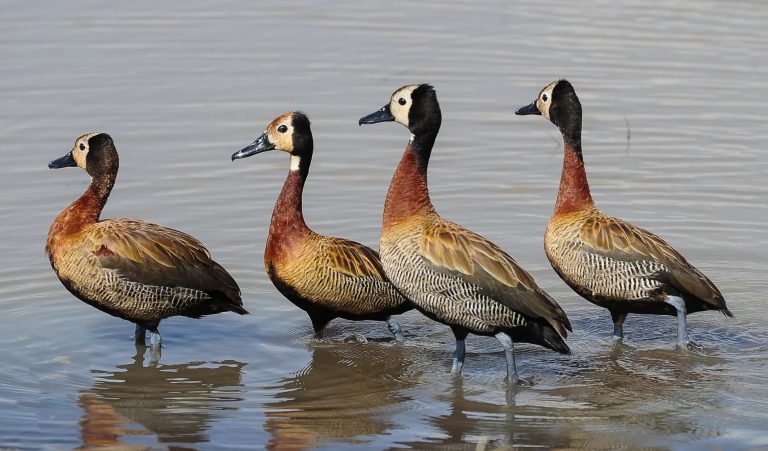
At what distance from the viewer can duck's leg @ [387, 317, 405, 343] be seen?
436 inches

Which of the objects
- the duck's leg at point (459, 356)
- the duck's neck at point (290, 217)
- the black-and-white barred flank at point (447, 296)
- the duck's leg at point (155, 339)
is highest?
the duck's neck at point (290, 217)

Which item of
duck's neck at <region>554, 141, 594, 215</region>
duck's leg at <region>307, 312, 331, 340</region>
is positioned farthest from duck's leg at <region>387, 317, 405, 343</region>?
duck's neck at <region>554, 141, 594, 215</region>

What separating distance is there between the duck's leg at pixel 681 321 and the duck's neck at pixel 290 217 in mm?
2593

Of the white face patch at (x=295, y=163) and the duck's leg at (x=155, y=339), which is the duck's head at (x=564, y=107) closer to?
the white face patch at (x=295, y=163)

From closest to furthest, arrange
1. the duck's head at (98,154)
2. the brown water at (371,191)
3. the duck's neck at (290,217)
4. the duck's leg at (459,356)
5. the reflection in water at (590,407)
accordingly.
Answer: the reflection in water at (590,407) < the brown water at (371,191) < the duck's leg at (459,356) < the duck's neck at (290,217) < the duck's head at (98,154)

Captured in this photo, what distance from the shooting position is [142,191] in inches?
534

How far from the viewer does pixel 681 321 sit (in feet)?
34.8

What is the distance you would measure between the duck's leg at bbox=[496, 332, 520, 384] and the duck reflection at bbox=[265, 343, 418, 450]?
65 centimetres

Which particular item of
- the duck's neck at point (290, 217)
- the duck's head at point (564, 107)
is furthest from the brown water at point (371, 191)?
the duck's head at point (564, 107)

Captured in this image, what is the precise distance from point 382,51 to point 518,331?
25.8 ft

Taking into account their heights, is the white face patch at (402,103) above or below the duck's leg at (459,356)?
above

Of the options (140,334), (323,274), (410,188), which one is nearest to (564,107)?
(410,188)

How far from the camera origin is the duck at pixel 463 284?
9844 millimetres

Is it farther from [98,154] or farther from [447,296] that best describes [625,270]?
[98,154]
